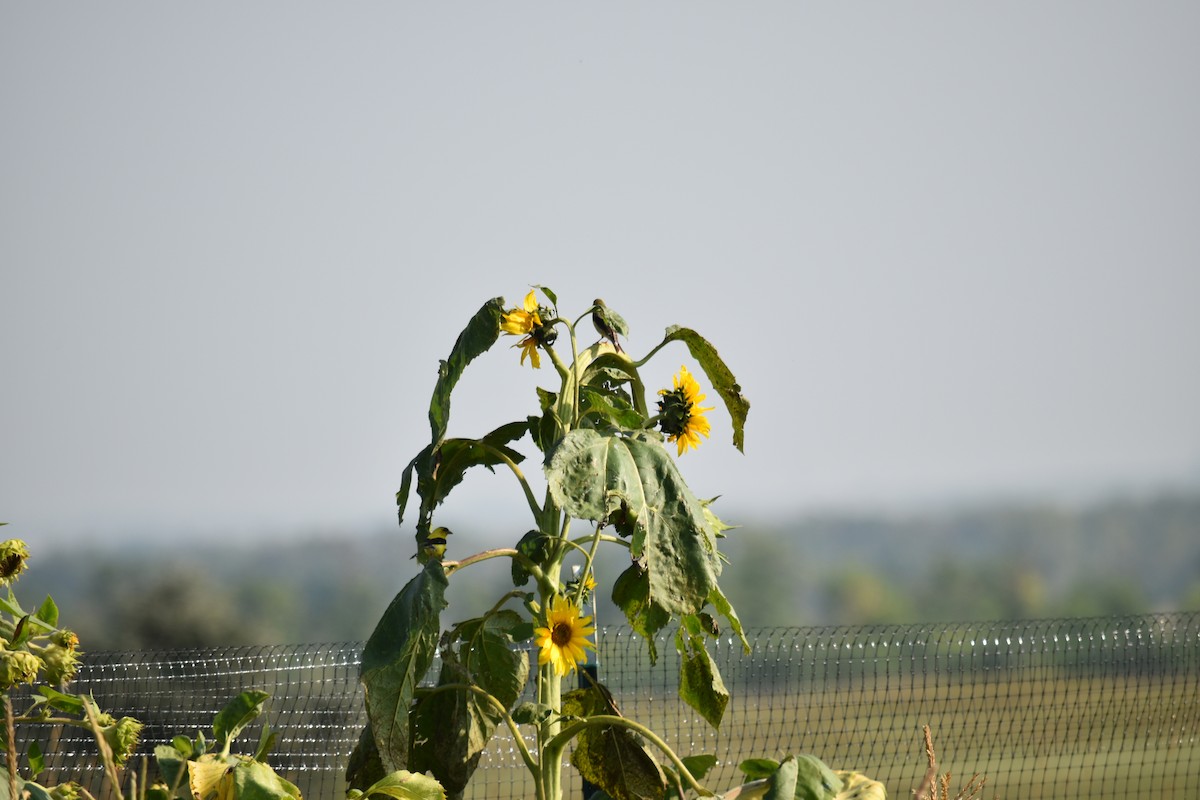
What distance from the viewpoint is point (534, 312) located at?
8.07ft

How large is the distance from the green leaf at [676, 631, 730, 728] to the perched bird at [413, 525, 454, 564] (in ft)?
1.66

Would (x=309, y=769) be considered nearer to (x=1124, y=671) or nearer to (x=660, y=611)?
(x=660, y=611)

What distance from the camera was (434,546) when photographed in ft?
8.03

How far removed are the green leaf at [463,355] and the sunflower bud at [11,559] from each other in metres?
0.98

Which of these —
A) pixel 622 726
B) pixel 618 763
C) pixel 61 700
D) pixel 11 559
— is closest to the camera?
pixel 11 559

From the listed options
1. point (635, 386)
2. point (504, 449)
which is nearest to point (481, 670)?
point (504, 449)

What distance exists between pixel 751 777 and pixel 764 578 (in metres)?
44.8

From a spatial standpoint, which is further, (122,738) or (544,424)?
(544,424)

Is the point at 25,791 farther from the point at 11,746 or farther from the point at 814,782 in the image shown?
the point at 814,782

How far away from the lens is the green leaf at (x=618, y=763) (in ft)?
7.91

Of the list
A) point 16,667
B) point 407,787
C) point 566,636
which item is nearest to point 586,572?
point 566,636

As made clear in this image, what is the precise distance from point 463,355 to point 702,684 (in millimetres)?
816

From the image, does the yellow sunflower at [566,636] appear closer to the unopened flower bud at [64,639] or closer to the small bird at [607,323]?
the small bird at [607,323]

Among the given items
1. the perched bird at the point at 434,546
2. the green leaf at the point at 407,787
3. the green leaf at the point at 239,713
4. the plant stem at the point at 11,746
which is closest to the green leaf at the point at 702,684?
the perched bird at the point at 434,546
